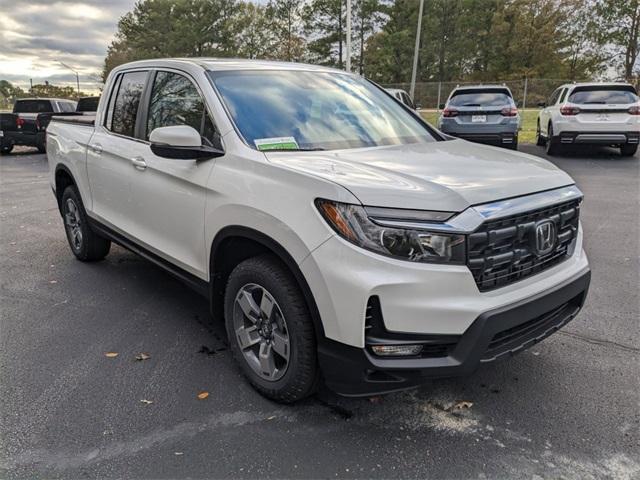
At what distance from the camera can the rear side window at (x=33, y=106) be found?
55.6 feet

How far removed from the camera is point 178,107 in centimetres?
354

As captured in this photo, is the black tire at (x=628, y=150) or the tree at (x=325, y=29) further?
the tree at (x=325, y=29)

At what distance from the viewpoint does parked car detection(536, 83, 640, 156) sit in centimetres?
1173

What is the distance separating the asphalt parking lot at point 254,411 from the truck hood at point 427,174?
1.17 m

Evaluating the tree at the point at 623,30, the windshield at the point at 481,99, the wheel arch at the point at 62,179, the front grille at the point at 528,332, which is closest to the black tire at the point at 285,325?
the front grille at the point at 528,332

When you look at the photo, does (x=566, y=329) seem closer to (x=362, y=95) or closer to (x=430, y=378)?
(x=430, y=378)

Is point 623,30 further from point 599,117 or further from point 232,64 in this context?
point 232,64

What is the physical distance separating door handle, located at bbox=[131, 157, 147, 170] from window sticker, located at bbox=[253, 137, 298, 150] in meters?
1.11

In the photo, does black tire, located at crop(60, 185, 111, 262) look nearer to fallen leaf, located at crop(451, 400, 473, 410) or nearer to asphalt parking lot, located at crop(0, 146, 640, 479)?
asphalt parking lot, located at crop(0, 146, 640, 479)

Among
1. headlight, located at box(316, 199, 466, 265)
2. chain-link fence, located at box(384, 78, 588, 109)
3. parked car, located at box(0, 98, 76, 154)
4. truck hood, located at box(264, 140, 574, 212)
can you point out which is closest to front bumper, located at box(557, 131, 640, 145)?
truck hood, located at box(264, 140, 574, 212)

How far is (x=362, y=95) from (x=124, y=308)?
252 centimetres

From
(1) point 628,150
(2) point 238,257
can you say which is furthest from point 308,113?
(1) point 628,150

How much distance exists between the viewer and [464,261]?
2.24 metres

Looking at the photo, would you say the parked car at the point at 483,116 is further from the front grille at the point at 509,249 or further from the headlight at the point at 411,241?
the headlight at the point at 411,241
